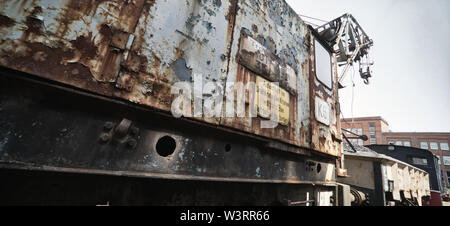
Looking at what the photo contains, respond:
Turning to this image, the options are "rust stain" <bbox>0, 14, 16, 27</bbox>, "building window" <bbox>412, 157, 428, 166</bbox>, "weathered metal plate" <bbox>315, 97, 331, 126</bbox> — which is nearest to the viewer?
"rust stain" <bbox>0, 14, 16, 27</bbox>

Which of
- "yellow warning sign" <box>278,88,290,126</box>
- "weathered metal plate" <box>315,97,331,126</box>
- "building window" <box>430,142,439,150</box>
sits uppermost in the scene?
"building window" <box>430,142,439,150</box>

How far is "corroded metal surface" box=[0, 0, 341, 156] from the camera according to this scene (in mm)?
1107

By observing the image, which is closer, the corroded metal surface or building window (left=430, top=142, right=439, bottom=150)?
the corroded metal surface

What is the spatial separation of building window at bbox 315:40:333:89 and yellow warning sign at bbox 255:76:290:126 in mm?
1759

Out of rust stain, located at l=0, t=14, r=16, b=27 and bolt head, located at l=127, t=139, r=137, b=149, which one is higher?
rust stain, located at l=0, t=14, r=16, b=27

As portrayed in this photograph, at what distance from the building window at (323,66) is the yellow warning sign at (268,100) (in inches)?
69.2

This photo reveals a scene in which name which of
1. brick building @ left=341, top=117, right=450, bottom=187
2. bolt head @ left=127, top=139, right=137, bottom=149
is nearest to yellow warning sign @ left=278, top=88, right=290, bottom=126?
bolt head @ left=127, top=139, right=137, bottom=149

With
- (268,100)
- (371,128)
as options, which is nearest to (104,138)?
(268,100)

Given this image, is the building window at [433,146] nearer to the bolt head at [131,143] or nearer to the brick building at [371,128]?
the brick building at [371,128]

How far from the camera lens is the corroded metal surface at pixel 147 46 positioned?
3.63ft

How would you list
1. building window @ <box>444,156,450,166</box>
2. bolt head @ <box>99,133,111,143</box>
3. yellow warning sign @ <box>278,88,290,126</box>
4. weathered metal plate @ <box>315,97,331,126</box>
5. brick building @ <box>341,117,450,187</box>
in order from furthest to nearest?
brick building @ <box>341,117,450,187</box>
building window @ <box>444,156,450,166</box>
weathered metal plate @ <box>315,97,331,126</box>
yellow warning sign @ <box>278,88,290,126</box>
bolt head @ <box>99,133,111,143</box>

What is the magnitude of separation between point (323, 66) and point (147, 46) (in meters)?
4.21

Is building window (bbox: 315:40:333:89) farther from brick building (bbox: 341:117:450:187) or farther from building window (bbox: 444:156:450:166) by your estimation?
building window (bbox: 444:156:450:166)
